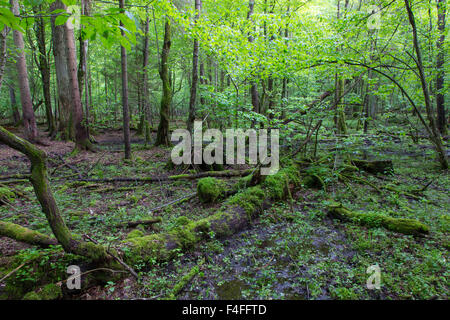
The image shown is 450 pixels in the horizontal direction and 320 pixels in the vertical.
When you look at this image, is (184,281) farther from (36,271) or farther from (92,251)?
(36,271)

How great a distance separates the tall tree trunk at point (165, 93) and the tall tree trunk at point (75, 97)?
353cm

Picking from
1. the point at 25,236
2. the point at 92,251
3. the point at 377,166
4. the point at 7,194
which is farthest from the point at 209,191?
the point at 377,166

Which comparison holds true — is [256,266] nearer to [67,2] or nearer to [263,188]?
[263,188]

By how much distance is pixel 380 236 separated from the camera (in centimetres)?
387

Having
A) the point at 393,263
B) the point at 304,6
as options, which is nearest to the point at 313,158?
the point at 393,263

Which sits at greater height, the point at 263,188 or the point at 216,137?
the point at 216,137

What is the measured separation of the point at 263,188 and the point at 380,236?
245 centimetres

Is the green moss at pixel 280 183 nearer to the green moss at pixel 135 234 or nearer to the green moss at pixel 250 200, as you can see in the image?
the green moss at pixel 250 200

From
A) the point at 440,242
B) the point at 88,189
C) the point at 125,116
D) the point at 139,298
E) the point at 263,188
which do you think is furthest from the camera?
the point at 125,116

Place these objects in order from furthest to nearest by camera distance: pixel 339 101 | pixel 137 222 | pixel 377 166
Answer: pixel 377 166, pixel 339 101, pixel 137 222

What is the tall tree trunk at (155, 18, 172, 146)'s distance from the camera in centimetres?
1120

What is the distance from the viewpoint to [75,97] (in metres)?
10.4

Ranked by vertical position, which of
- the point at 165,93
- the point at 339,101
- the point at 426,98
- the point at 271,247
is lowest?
the point at 271,247

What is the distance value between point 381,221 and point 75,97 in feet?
40.4
